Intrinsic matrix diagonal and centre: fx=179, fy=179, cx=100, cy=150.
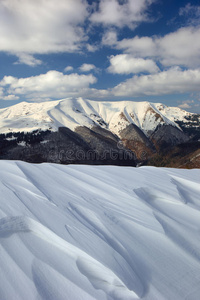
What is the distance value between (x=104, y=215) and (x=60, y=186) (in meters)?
1.64

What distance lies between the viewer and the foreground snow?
2502 millimetres

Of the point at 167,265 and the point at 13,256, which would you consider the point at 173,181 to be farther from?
the point at 13,256

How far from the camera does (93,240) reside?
3.30 metres

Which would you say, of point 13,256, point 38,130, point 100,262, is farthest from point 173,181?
point 38,130

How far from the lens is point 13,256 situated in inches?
104

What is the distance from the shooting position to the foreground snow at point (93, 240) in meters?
2.50

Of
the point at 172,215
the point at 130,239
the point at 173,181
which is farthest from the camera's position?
the point at 173,181

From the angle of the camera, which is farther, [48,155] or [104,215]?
[48,155]

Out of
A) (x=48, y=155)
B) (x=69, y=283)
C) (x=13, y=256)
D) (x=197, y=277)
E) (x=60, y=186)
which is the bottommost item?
(x=48, y=155)

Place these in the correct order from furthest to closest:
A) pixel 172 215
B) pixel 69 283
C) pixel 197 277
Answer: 1. pixel 172 215
2. pixel 197 277
3. pixel 69 283

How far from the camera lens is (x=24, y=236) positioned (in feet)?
9.89

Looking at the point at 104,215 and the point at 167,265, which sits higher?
the point at 104,215

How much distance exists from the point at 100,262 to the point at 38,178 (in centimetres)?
324

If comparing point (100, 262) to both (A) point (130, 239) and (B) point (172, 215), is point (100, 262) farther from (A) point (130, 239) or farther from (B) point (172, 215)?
(B) point (172, 215)
